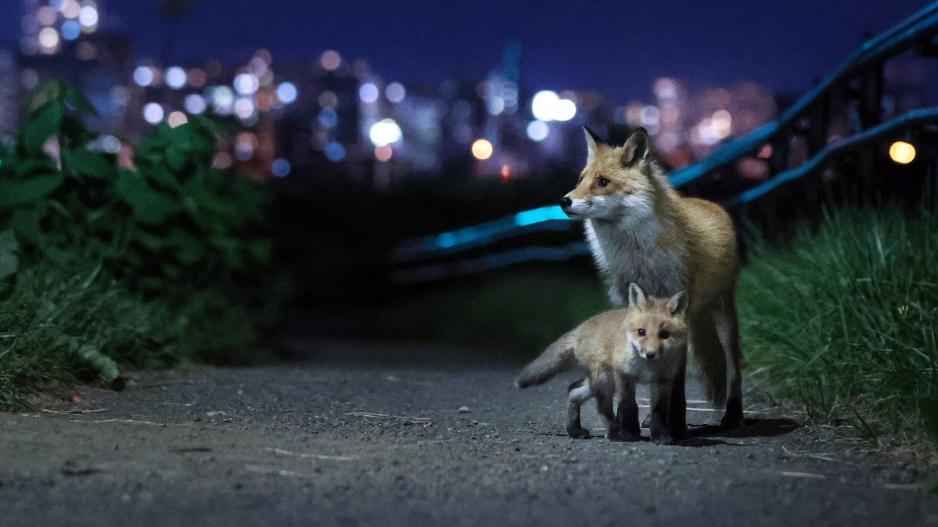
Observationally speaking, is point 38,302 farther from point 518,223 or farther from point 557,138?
point 557,138

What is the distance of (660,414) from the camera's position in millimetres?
5168

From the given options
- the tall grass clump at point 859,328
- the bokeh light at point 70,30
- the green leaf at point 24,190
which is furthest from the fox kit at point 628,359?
the bokeh light at point 70,30

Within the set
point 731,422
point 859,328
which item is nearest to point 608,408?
point 731,422

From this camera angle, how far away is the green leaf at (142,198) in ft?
28.6

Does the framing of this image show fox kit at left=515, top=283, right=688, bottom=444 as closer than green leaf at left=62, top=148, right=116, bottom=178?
Yes

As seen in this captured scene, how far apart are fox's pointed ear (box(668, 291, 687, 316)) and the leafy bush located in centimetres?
342

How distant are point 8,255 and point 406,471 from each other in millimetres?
3727

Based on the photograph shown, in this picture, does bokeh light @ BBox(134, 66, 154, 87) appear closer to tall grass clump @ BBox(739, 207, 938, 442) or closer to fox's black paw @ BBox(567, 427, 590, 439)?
tall grass clump @ BBox(739, 207, 938, 442)

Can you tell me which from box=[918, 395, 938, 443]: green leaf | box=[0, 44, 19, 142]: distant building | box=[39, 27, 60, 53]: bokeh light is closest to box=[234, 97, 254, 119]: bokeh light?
box=[0, 44, 19, 142]: distant building

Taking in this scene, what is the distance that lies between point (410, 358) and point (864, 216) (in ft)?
17.1

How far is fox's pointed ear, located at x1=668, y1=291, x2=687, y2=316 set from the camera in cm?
507

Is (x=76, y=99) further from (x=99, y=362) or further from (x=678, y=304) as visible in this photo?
(x=678, y=304)

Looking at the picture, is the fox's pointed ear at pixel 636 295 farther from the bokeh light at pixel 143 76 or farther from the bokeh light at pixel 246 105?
the bokeh light at pixel 143 76

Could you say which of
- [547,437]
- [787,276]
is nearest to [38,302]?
[547,437]
